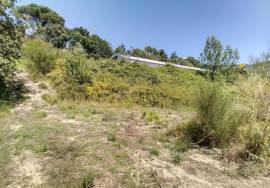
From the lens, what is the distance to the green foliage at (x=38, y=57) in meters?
13.3

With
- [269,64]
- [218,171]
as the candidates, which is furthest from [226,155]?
[269,64]

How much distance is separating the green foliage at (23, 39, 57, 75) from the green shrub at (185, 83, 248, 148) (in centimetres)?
973

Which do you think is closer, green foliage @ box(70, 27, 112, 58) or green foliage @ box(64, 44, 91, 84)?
green foliage @ box(64, 44, 91, 84)

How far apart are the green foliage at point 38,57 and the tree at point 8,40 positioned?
2.74 meters

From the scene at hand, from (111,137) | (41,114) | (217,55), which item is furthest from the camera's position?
(217,55)

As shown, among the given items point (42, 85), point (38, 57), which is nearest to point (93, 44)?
point (38, 57)

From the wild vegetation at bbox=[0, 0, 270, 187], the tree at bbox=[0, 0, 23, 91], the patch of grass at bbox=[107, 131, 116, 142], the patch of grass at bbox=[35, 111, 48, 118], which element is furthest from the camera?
the tree at bbox=[0, 0, 23, 91]

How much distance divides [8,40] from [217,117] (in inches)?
323

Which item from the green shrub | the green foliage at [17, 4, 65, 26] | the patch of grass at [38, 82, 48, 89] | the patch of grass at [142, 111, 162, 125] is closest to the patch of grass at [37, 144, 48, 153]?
the green shrub

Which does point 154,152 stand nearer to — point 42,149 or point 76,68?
point 42,149

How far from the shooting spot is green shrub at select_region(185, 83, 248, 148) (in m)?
5.88

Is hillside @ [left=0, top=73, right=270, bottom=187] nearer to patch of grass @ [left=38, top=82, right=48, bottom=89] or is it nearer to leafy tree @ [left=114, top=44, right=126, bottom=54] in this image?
patch of grass @ [left=38, top=82, right=48, bottom=89]

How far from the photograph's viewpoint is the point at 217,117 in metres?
5.91

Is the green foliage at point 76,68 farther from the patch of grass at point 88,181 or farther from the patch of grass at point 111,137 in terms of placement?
the patch of grass at point 88,181
